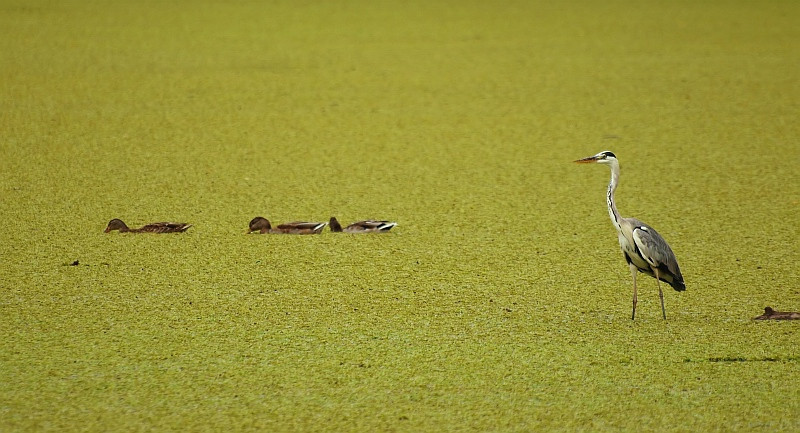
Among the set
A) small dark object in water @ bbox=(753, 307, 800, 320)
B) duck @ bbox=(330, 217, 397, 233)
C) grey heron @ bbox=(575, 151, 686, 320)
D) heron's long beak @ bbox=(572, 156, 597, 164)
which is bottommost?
small dark object in water @ bbox=(753, 307, 800, 320)

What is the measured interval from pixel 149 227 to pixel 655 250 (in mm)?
1191

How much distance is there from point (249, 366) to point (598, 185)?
1574mm

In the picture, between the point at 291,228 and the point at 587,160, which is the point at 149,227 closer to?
the point at 291,228

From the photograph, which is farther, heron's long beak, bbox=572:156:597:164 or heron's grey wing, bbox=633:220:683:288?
heron's long beak, bbox=572:156:597:164

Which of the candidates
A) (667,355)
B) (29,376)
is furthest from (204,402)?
(667,355)

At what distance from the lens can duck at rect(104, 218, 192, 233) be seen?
2287mm

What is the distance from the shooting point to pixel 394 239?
2283 mm

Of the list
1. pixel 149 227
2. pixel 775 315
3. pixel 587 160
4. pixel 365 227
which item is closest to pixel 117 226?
pixel 149 227

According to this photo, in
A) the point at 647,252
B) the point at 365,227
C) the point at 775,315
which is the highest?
the point at 365,227

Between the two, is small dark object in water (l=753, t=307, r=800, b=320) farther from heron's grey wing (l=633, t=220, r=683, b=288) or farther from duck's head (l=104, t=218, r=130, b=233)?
duck's head (l=104, t=218, r=130, b=233)

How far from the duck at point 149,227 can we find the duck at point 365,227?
13.8 inches

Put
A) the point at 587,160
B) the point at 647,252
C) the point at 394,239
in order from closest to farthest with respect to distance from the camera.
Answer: the point at 647,252, the point at 587,160, the point at 394,239

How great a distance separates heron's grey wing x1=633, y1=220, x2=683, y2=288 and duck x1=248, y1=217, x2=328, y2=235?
0.85 meters

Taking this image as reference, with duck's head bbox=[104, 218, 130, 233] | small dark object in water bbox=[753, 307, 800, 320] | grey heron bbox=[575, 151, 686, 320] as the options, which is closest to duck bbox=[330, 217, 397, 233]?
duck's head bbox=[104, 218, 130, 233]
